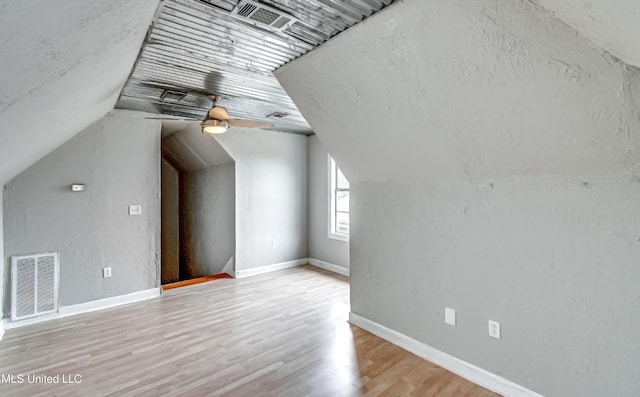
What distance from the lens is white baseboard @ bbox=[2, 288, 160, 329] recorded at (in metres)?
3.18

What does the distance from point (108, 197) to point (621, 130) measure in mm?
4616

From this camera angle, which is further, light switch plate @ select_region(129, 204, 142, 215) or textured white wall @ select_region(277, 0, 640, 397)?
light switch plate @ select_region(129, 204, 142, 215)

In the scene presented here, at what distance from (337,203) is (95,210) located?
134 inches

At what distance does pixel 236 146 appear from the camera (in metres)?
4.86

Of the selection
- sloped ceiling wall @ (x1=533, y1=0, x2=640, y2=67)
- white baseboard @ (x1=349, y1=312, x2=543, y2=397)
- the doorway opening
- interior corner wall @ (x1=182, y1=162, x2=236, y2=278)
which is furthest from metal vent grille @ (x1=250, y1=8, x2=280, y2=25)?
interior corner wall @ (x1=182, y1=162, x2=236, y2=278)

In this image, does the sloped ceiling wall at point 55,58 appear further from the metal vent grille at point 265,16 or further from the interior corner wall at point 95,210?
the interior corner wall at point 95,210

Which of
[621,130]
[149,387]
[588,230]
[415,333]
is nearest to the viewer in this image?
[621,130]

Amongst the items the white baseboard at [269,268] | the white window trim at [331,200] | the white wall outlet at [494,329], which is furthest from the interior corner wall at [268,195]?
the white wall outlet at [494,329]

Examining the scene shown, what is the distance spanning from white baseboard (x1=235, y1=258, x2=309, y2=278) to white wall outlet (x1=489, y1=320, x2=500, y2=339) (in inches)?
144

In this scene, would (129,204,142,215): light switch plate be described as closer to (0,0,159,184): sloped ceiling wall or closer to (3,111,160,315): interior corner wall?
(3,111,160,315): interior corner wall

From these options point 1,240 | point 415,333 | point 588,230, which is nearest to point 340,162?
point 415,333

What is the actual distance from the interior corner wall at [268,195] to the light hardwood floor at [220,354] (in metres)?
1.34

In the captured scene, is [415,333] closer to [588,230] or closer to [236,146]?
[588,230]

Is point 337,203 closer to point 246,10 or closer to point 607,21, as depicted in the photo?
point 246,10
